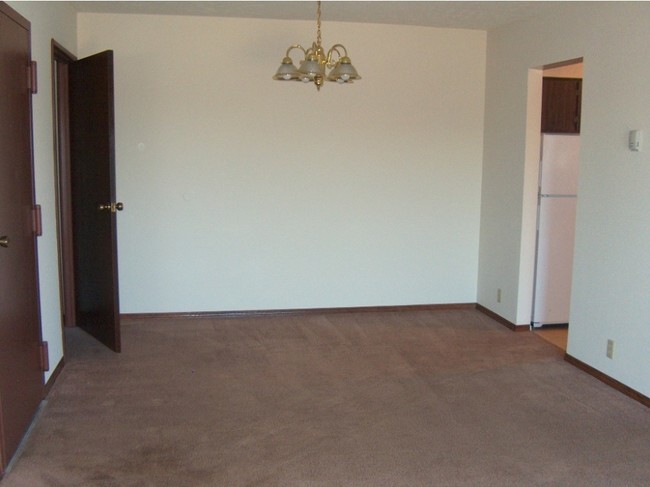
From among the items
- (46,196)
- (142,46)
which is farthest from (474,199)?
(46,196)

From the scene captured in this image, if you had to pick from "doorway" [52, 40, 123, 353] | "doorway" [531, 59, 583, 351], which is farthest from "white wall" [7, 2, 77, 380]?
"doorway" [531, 59, 583, 351]

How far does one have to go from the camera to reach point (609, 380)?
4.00m

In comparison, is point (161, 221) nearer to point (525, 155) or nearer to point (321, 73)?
point (321, 73)

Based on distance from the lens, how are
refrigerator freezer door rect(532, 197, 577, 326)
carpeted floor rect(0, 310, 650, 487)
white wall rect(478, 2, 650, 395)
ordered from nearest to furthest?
carpeted floor rect(0, 310, 650, 487)
white wall rect(478, 2, 650, 395)
refrigerator freezer door rect(532, 197, 577, 326)

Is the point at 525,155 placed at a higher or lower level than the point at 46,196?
higher

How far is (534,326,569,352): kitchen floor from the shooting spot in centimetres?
493

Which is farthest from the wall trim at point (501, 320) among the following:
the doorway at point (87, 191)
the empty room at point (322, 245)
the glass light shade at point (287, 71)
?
the doorway at point (87, 191)

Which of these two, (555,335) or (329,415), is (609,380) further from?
(329,415)

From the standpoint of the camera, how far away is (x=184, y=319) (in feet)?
18.0

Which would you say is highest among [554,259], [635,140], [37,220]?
[635,140]

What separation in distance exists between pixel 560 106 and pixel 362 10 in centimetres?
168

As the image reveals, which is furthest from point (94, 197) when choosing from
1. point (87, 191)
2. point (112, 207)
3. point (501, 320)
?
point (501, 320)

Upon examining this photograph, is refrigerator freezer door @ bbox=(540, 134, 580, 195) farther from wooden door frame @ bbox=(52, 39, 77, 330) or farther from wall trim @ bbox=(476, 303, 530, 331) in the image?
wooden door frame @ bbox=(52, 39, 77, 330)

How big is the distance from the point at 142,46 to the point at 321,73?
2039 mm
